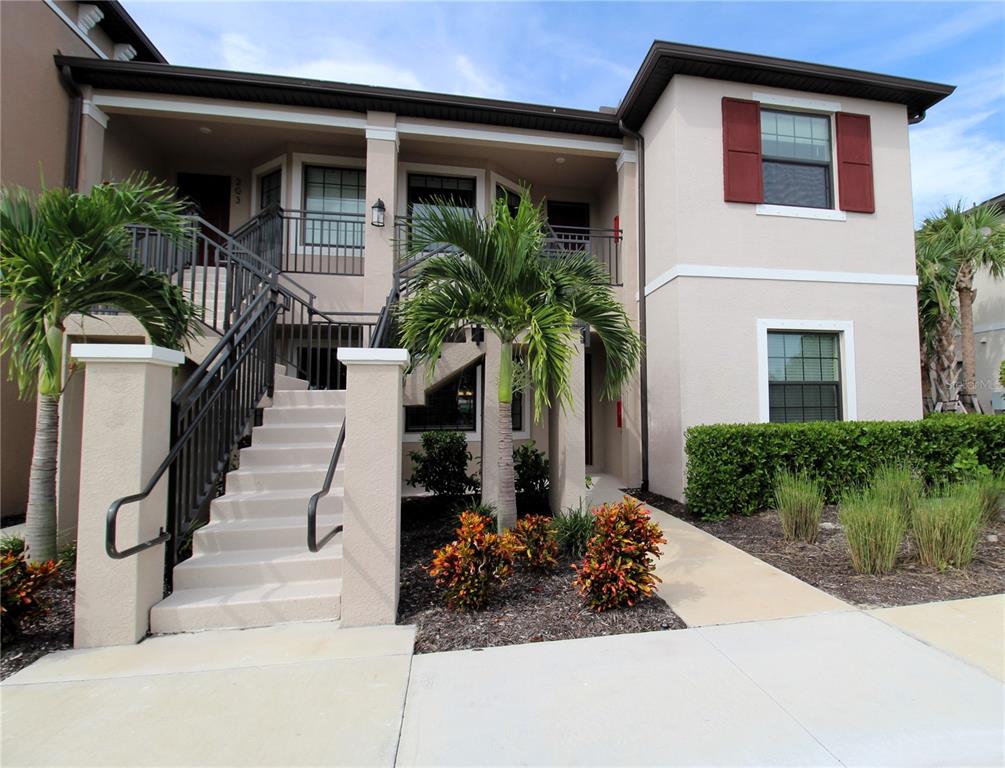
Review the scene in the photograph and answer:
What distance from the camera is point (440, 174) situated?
9523mm

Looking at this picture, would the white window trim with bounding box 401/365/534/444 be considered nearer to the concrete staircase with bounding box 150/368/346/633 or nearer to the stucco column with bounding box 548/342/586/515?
the stucco column with bounding box 548/342/586/515

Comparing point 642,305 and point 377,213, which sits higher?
point 377,213

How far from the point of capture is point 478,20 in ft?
24.0

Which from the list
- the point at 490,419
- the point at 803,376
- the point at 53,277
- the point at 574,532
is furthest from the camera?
the point at 803,376

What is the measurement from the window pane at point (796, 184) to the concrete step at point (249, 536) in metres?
8.15

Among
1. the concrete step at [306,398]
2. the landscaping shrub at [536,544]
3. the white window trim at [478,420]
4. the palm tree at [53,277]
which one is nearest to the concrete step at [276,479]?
the concrete step at [306,398]

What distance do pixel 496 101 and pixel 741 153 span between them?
4099 mm

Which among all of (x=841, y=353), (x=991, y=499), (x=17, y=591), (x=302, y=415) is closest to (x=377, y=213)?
(x=302, y=415)

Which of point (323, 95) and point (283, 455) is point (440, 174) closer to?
point (323, 95)

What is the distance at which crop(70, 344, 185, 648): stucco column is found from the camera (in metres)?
3.16

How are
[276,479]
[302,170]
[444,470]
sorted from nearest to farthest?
[276,479] → [444,470] → [302,170]

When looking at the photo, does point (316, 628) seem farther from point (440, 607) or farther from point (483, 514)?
point (483, 514)

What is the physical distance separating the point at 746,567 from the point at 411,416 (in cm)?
646

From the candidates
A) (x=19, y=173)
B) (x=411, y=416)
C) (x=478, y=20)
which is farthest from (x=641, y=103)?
(x=19, y=173)
